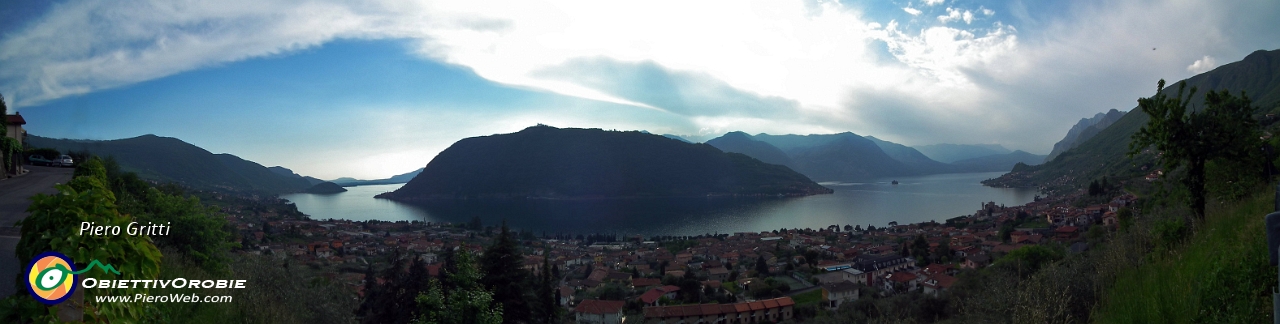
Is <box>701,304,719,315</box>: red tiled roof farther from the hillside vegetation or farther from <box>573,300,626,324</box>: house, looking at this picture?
the hillside vegetation

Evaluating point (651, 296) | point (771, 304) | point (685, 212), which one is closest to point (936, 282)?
point (771, 304)

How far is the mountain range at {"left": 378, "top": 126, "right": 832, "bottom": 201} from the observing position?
4205 inches

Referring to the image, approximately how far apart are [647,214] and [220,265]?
211 feet

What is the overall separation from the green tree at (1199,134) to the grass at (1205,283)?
1.79m

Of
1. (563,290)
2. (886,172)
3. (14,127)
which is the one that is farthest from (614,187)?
(886,172)

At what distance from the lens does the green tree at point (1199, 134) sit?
5.46m

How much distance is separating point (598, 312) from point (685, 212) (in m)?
58.1

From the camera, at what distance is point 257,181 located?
115m

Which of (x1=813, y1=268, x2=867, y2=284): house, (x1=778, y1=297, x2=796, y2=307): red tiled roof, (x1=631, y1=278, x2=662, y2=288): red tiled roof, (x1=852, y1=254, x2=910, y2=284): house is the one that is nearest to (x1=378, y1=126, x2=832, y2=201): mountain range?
(x1=852, y1=254, x2=910, y2=284): house

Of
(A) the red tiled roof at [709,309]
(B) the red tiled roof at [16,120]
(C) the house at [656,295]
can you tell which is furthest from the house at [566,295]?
(B) the red tiled roof at [16,120]

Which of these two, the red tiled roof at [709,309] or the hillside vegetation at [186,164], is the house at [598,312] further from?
the hillside vegetation at [186,164]

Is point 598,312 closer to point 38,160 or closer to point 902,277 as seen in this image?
point 902,277

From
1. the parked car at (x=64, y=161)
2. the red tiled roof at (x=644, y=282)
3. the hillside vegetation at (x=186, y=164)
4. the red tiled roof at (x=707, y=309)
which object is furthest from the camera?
the hillside vegetation at (x=186, y=164)

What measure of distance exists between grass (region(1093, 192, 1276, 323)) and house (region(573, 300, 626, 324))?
12788 mm
